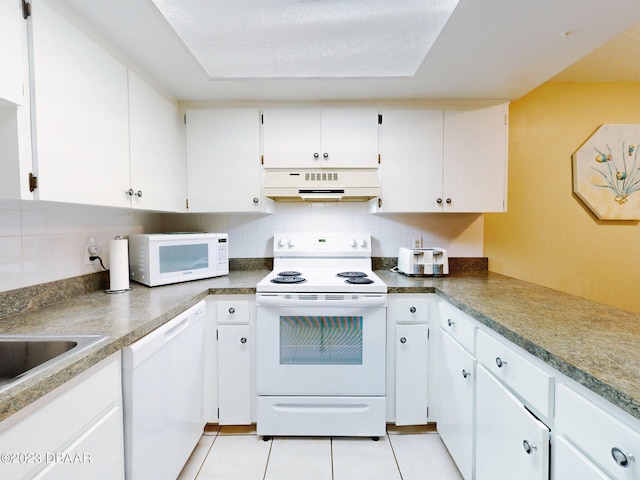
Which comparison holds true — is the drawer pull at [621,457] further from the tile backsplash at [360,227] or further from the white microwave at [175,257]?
the white microwave at [175,257]

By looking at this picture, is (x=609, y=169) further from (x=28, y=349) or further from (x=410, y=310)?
(x=28, y=349)

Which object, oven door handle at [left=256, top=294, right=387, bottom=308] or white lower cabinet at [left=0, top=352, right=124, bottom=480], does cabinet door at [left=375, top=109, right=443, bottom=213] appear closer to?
oven door handle at [left=256, top=294, right=387, bottom=308]

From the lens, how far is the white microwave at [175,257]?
184 cm

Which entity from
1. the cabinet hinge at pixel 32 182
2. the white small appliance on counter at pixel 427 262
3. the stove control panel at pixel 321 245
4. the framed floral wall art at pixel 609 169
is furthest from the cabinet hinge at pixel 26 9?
the framed floral wall art at pixel 609 169

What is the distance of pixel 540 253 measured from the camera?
7.93ft

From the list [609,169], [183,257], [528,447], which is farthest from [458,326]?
[609,169]

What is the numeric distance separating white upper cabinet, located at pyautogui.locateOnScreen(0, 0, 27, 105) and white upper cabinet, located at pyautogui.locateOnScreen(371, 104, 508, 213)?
1.84m

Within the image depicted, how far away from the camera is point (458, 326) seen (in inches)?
60.8

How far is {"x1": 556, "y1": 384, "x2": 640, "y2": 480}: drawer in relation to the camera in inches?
26.1

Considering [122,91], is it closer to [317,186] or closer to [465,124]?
[317,186]

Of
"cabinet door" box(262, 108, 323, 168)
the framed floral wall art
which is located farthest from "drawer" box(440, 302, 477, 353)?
the framed floral wall art

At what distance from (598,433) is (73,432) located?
4.51ft

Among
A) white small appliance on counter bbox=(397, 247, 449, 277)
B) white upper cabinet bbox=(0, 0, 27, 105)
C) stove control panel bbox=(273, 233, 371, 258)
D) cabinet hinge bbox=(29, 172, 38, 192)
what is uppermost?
white upper cabinet bbox=(0, 0, 27, 105)

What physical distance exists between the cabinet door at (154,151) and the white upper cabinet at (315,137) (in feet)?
2.01
